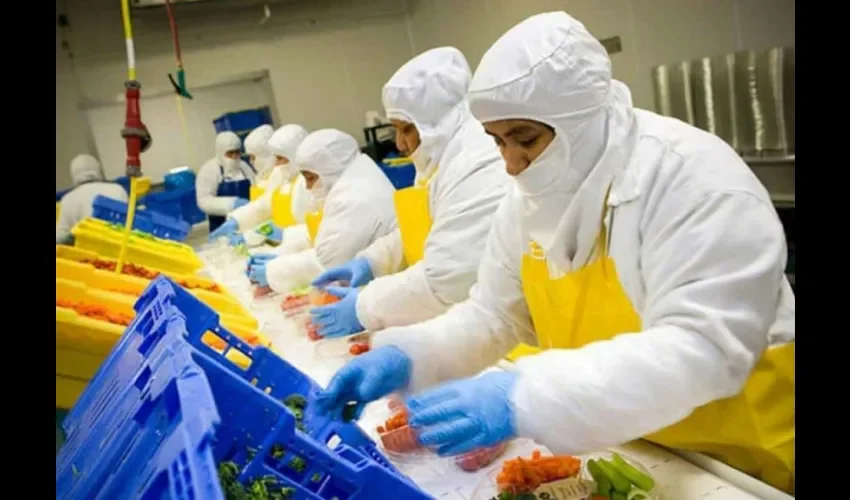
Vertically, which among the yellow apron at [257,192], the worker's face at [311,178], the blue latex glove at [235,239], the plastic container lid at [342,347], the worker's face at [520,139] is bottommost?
the plastic container lid at [342,347]

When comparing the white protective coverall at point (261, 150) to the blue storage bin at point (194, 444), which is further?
the white protective coverall at point (261, 150)

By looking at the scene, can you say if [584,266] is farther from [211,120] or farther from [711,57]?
[211,120]

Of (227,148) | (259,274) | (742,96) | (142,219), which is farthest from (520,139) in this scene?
(227,148)

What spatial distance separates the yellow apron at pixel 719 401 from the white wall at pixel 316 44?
139 inches

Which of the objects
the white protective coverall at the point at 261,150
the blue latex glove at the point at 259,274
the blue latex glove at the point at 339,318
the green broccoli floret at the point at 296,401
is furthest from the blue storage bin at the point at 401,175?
the green broccoli floret at the point at 296,401

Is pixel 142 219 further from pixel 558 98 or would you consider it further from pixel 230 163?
pixel 558 98

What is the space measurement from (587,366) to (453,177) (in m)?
1.12

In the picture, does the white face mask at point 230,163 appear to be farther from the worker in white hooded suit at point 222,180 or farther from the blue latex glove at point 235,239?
the blue latex glove at point 235,239

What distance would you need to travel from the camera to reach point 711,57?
389cm

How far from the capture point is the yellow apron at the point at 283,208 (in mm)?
4527

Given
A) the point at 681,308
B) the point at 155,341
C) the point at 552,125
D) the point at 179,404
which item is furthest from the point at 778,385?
the point at 155,341

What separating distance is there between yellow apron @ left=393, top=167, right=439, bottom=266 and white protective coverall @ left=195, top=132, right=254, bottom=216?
11.6ft

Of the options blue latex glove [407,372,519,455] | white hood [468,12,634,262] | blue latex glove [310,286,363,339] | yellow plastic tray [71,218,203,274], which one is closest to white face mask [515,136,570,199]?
white hood [468,12,634,262]

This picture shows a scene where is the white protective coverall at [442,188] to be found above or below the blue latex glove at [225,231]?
above
